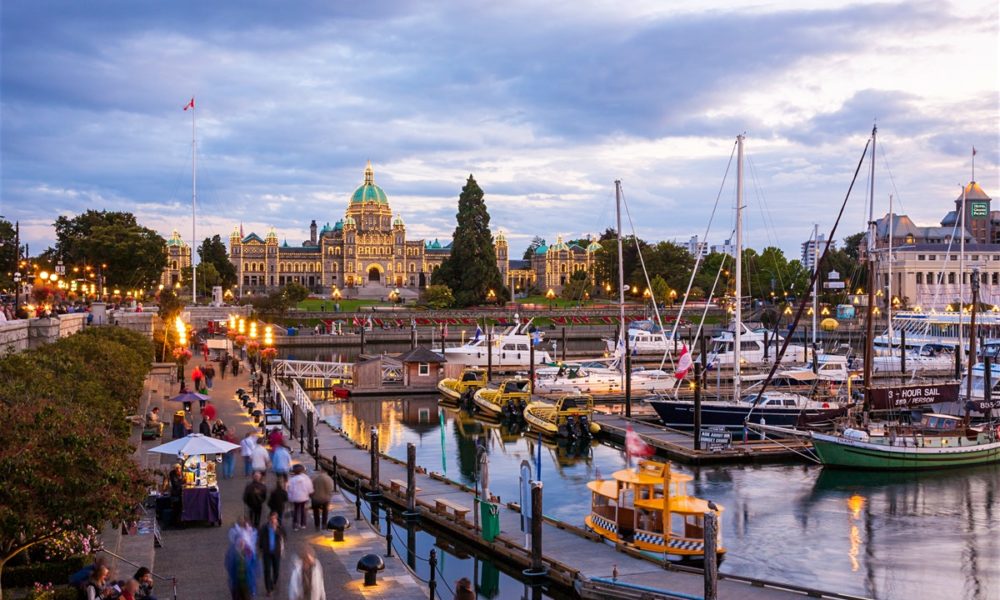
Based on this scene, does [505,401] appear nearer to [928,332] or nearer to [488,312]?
[928,332]

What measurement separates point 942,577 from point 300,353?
6963 cm

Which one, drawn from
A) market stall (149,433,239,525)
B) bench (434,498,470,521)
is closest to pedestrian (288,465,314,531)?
market stall (149,433,239,525)

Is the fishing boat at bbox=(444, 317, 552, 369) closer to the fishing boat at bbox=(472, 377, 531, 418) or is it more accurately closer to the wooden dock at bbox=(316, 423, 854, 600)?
the fishing boat at bbox=(472, 377, 531, 418)

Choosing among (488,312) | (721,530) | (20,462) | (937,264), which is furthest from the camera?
(937,264)

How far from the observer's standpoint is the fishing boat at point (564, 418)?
39.9m

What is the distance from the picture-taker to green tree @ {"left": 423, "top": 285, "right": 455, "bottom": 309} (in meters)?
113

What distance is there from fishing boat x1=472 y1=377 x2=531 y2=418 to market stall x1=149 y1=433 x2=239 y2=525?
76.1 ft

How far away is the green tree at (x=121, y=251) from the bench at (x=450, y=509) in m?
61.7

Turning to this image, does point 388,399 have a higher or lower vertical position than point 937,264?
lower

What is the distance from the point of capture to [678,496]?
21.2 meters

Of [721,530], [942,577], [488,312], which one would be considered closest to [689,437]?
[721,530]

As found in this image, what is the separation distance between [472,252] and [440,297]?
6814mm

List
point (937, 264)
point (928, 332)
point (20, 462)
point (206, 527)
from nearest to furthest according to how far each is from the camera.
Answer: point (20, 462) < point (206, 527) < point (928, 332) < point (937, 264)

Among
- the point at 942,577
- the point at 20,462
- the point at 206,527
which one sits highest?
the point at 20,462
